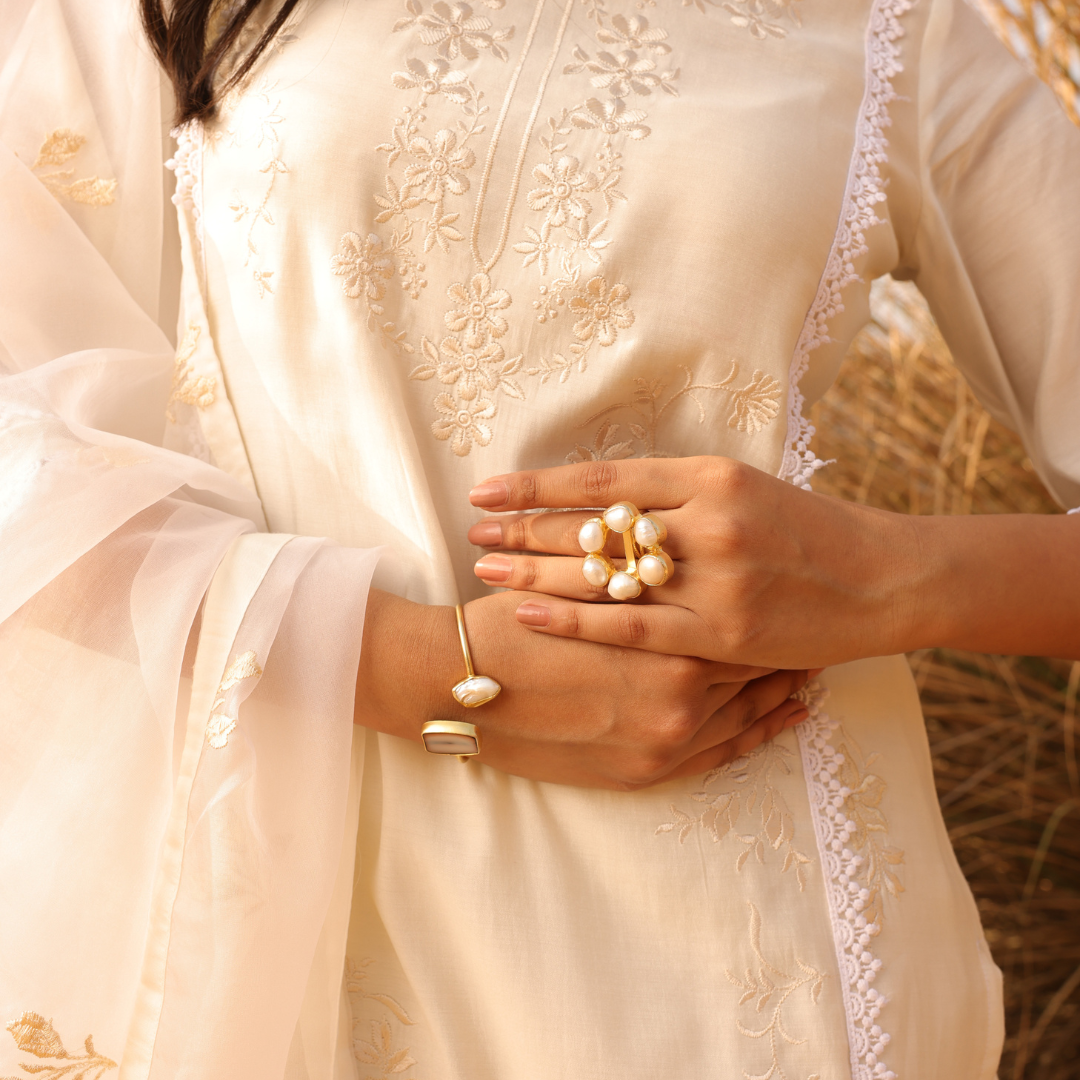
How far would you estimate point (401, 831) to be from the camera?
0.82 m

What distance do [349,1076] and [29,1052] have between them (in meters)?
0.27

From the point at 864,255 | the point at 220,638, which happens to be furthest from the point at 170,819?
the point at 864,255

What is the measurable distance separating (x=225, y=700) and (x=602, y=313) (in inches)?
18.6

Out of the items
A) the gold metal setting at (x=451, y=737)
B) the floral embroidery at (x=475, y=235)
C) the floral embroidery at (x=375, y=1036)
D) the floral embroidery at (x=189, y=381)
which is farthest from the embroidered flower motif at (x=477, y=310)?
the floral embroidery at (x=375, y=1036)

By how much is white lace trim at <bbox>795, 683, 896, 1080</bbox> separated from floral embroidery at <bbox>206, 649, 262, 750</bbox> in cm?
52

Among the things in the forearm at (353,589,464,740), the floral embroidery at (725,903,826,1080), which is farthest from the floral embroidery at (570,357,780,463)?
the floral embroidery at (725,903,826,1080)

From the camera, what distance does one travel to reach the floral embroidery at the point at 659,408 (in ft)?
2.86

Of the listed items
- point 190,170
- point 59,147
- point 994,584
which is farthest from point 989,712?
point 59,147

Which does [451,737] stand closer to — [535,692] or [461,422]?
[535,692]

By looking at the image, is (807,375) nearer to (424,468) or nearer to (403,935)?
(424,468)

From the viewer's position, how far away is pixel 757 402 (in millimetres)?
876

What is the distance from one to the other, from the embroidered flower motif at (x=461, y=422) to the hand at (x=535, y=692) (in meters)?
0.16

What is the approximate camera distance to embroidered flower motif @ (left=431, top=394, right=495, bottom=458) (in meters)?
0.86

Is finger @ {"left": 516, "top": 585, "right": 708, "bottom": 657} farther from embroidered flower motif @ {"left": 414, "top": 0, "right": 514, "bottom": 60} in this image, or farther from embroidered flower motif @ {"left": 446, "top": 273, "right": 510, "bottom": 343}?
embroidered flower motif @ {"left": 414, "top": 0, "right": 514, "bottom": 60}
